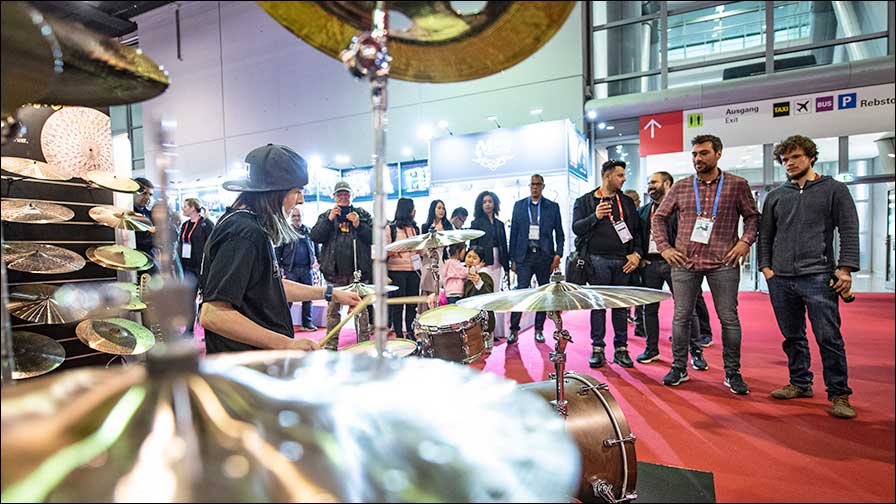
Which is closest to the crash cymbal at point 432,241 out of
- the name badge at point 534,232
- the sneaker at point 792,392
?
the name badge at point 534,232

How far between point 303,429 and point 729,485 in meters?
1.96

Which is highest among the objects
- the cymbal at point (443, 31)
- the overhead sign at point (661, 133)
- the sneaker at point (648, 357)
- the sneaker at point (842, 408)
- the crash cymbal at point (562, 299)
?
the overhead sign at point (661, 133)

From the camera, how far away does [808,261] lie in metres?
2.46

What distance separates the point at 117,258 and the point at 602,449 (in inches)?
133

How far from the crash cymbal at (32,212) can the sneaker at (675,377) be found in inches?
155

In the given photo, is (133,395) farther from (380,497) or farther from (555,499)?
(555,499)

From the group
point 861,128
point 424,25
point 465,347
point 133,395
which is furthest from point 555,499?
point 861,128

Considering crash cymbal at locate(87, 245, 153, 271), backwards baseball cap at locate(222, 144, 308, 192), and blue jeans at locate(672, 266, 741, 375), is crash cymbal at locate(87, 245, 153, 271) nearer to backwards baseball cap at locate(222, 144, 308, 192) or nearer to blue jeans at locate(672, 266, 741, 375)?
backwards baseball cap at locate(222, 144, 308, 192)

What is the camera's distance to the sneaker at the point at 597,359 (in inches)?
138

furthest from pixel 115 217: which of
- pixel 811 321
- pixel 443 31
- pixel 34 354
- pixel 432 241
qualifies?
pixel 811 321

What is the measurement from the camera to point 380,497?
35 centimetres

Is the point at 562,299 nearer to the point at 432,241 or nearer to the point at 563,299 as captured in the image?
the point at 563,299

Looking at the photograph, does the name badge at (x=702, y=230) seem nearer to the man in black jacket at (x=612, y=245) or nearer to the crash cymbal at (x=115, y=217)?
the man in black jacket at (x=612, y=245)

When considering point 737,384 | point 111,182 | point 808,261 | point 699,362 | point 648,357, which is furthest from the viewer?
point 648,357
